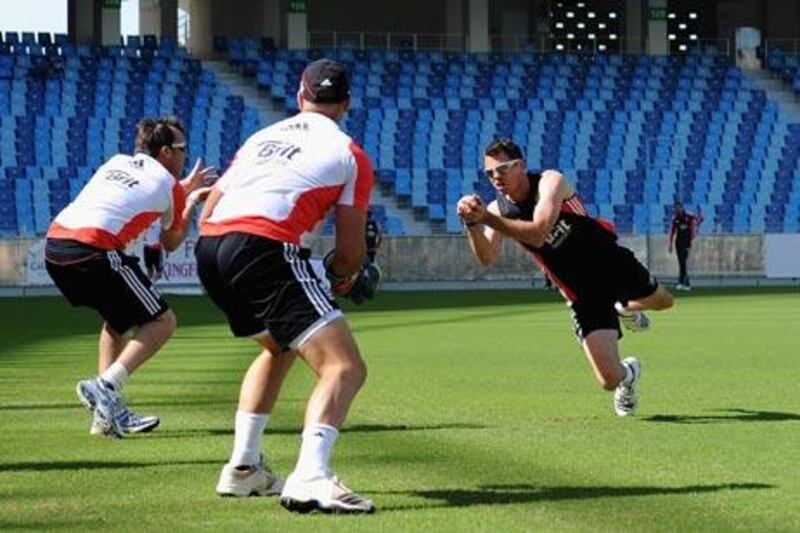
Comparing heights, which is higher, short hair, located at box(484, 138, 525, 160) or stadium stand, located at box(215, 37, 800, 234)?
short hair, located at box(484, 138, 525, 160)

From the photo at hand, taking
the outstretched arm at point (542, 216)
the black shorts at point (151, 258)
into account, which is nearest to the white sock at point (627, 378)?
the outstretched arm at point (542, 216)

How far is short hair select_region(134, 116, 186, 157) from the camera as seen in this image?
40.3ft

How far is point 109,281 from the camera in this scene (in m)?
12.5

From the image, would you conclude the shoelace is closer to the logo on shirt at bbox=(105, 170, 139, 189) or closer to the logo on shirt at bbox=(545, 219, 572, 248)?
the logo on shirt at bbox=(105, 170, 139, 189)

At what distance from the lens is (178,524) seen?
829cm

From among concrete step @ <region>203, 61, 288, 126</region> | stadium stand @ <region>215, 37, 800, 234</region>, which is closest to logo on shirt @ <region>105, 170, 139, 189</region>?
stadium stand @ <region>215, 37, 800, 234</region>

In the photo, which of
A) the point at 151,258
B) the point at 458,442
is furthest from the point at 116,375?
the point at 151,258

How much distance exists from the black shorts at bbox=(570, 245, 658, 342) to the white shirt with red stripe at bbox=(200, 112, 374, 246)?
16.8ft

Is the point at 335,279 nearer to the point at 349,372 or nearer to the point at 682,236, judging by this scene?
the point at 349,372

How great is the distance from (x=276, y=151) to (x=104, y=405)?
147 inches

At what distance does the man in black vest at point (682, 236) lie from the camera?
1718 inches

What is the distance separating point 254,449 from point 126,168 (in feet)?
12.2

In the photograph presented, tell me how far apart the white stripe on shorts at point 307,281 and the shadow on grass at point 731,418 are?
4.89m

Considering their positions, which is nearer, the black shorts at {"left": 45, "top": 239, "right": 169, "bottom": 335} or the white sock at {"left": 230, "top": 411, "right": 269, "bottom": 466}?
the white sock at {"left": 230, "top": 411, "right": 269, "bottom": 466}
